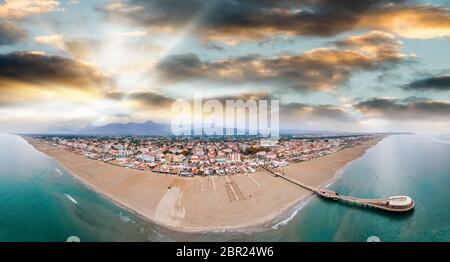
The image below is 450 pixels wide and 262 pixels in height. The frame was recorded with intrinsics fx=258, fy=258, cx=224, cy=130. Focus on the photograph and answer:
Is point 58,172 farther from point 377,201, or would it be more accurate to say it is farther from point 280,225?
point 377,201

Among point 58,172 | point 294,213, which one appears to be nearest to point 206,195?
point 294,213

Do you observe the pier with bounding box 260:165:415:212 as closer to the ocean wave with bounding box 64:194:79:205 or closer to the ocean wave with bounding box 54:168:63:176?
the ocean wave with bounding box 64:194:79:205

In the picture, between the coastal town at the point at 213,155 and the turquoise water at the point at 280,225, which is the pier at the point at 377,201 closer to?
the turquoise water at the point at 280,225

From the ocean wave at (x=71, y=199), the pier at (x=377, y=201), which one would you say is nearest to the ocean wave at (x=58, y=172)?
the ocean wave at (x=71, y=199)
